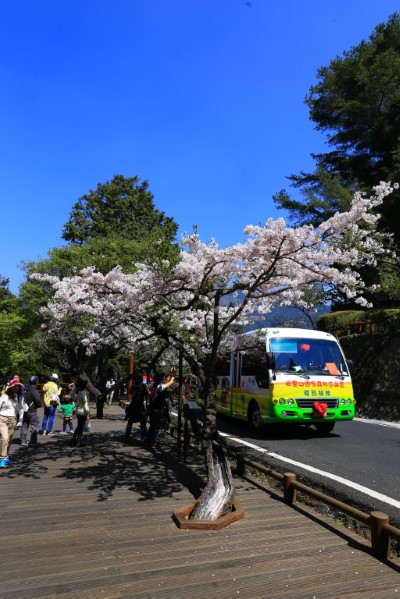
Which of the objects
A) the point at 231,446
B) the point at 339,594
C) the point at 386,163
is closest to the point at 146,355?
the point at 231,446

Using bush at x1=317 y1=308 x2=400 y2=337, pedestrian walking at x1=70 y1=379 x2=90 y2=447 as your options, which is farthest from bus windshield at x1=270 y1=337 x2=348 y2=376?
bush at x1=317 y1=308 x2=400 y2=337

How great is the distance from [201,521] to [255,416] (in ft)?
Answer: 23.2

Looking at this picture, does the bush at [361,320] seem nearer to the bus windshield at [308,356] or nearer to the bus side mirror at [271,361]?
the bus windshield at [308,356]

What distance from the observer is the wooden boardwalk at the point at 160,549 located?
371cm

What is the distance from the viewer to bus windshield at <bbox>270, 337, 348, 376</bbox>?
10875 mm

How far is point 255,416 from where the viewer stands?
39.1ft

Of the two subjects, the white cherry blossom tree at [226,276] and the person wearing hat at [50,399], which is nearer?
the white cherry blossom tree at [226,276]

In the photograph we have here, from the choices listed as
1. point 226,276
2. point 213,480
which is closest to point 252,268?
Result: point 226,276

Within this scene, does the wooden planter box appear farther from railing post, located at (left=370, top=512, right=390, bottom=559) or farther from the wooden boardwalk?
railing post, located at (left=370, top=512, right=390, bottom=559)

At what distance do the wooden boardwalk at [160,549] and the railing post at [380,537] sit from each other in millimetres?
102

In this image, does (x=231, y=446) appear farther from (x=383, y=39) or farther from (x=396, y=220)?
(x=383, y=39)

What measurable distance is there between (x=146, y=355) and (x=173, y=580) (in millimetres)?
13408

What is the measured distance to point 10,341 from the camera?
28094mm

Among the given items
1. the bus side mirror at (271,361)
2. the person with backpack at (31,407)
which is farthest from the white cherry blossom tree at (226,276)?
the person with backpack at (31,407)
